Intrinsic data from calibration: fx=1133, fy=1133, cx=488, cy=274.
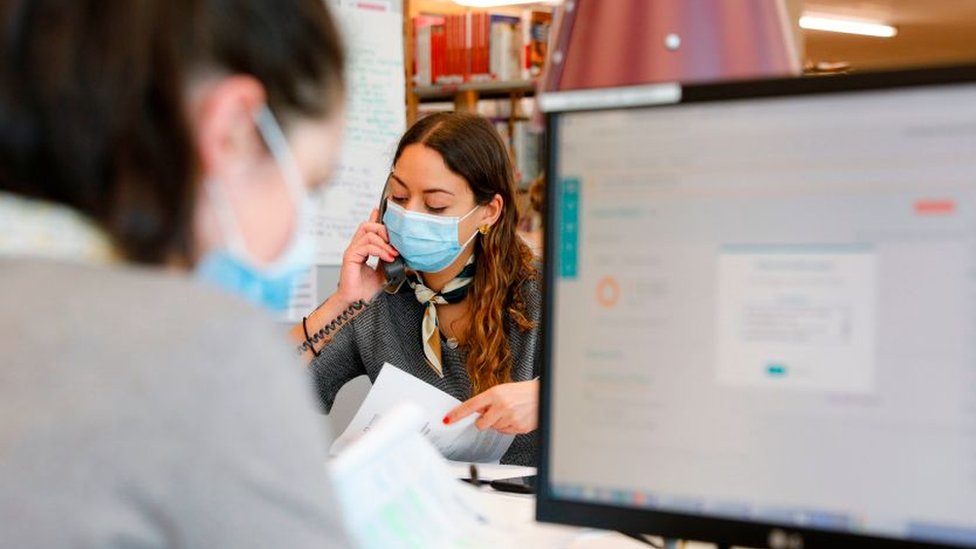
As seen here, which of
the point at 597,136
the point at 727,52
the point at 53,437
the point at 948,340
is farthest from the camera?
the point at 727,52

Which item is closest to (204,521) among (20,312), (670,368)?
(20,312)

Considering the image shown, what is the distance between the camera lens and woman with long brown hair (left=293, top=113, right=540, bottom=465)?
2088mm

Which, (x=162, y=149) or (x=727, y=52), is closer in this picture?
(x=162, y=149)

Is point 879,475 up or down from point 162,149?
down

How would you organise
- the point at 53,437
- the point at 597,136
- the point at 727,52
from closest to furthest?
1. the point at 53,437
2. the point at 597,136
3. the point at 727,52

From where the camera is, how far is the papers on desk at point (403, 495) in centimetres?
99

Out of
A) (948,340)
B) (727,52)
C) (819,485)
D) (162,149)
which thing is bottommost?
(819,485)

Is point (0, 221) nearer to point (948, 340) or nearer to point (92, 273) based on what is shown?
point (92, 273)

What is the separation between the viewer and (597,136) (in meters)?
0.95

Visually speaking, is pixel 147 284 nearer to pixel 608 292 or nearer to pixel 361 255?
pixel 608 292

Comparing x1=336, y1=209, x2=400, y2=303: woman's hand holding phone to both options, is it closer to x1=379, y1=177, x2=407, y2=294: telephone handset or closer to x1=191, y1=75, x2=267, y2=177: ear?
x1=379, y1=177, x2=407, y2=294: telephone handset

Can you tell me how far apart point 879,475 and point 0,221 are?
2.09 ft

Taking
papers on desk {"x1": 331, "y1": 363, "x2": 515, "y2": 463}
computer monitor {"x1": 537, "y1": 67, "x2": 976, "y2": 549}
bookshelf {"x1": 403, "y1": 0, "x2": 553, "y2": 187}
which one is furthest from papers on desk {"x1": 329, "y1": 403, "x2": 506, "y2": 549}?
bookshelf {"x1": 403, "y1": 0, "x2": 553, "y2": 187}

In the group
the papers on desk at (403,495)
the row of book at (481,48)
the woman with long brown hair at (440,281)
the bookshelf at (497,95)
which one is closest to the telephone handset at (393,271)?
the woman with long brown hair at (440,281)
